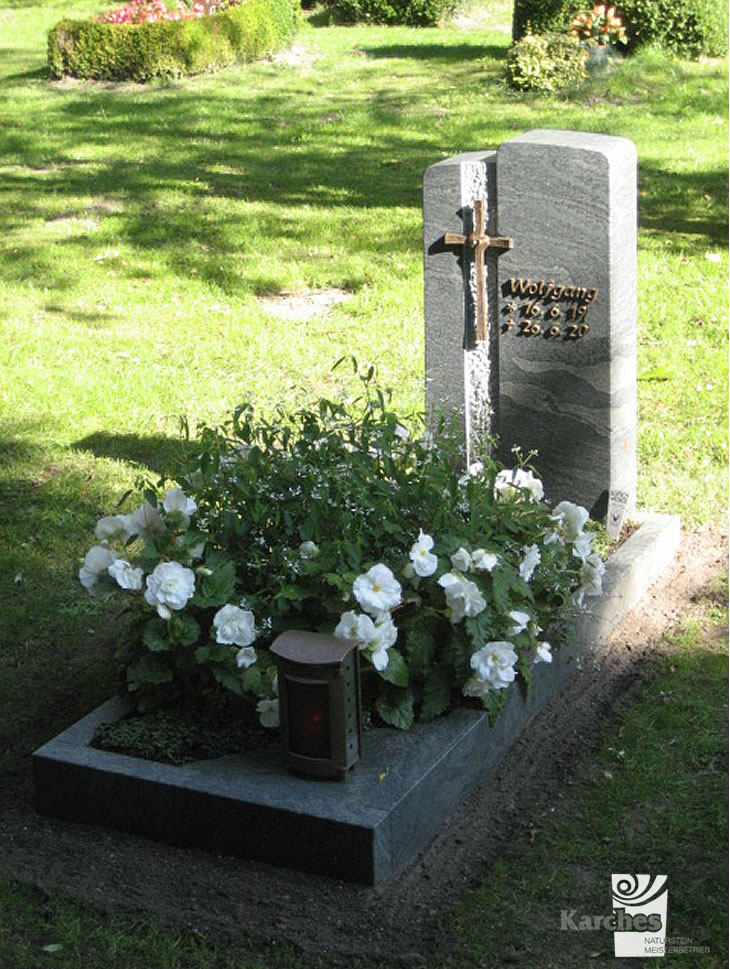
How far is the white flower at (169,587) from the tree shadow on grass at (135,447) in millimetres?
2672

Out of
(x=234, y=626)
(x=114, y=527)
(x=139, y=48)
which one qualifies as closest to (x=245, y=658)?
(x=234, y=626)

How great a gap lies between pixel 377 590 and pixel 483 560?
372mm

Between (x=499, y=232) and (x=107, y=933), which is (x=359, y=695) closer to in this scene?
(x=107, y=933)

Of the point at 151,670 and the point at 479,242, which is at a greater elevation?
the point at 479,242

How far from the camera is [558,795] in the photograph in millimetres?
4289

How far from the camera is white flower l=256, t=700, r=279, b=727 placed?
4098 millimetres

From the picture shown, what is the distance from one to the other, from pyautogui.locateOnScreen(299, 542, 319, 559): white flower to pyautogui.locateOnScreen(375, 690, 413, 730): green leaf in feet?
1.59

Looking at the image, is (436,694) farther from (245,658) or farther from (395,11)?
(395,11)

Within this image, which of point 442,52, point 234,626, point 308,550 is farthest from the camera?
Result: point 442,52

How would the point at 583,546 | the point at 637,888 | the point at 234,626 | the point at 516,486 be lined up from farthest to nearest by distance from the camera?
the point at 516,486
the point at 583,546
the point at 234,626
the point at 637,888

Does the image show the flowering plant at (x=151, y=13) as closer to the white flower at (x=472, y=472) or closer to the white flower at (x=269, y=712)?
the white flower at (x=472, y=472)

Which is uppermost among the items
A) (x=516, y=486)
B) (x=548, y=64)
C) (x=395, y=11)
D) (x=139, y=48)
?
(x=395, y=11)

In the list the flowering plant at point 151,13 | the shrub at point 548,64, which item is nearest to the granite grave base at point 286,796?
the shrub at point 548,64

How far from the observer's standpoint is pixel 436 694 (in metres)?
4.18
